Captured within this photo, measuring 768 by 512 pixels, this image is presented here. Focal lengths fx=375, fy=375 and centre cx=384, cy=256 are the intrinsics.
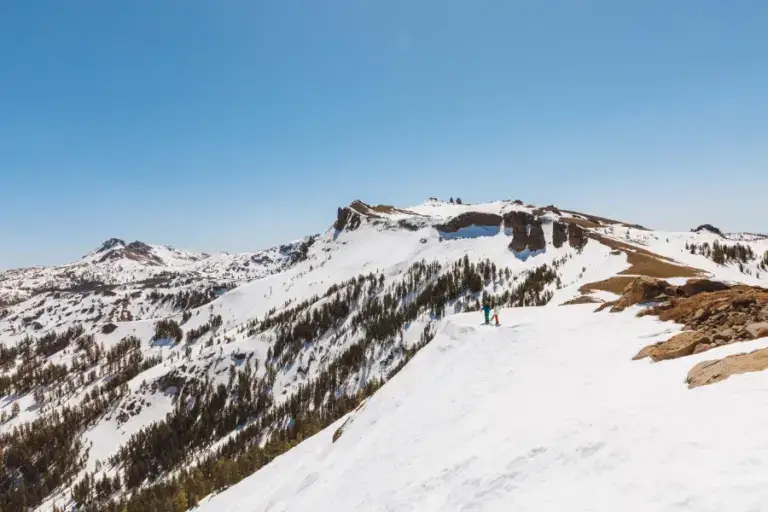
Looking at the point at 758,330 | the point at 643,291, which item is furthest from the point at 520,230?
the point at 758,330

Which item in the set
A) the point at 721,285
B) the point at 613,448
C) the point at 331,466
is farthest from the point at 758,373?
the point at 721,285

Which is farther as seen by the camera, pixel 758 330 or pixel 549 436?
pixel 758 330

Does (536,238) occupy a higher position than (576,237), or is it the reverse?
(536,238)

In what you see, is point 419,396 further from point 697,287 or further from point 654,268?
point 654,268

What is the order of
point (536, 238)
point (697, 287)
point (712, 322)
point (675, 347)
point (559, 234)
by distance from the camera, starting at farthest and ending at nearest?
point (536, 238)
point (559, 234)
point (697, 287)
point (712, 322)
point (675, 347)

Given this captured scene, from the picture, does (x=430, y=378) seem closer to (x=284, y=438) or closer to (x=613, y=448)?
(x=613, y=448)

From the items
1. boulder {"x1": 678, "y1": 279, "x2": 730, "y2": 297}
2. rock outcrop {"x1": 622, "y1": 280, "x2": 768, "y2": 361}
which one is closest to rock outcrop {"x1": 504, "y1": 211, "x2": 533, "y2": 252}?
boulder {"x1": 678, "y1": 279, "x2": 730, "y2": 297}
